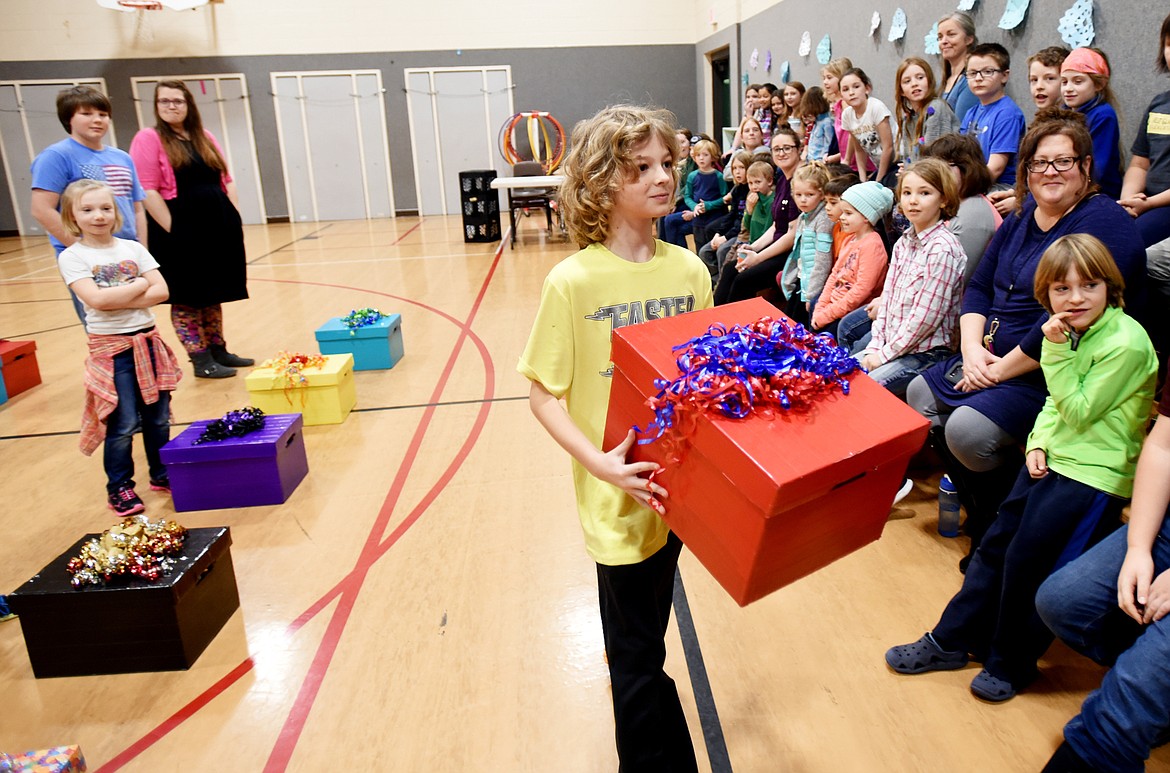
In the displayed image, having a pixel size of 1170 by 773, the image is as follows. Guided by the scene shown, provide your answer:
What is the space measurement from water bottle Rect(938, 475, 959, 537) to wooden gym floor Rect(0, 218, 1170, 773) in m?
0.04

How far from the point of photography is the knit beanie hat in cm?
349

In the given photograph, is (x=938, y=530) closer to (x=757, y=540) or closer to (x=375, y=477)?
(x=757, y=540)

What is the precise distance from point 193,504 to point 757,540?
2.70 m

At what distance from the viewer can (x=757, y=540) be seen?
1205 millimetres

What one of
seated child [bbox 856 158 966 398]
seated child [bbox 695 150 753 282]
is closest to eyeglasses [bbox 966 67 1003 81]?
seated child [bbox 856 158 966 398]

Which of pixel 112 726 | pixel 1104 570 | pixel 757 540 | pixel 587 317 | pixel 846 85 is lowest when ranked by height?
pixel 112 726

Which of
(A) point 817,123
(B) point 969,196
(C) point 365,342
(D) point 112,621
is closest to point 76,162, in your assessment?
(C) point 365,342

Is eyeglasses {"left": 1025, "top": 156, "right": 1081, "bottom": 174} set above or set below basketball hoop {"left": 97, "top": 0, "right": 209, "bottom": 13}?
below

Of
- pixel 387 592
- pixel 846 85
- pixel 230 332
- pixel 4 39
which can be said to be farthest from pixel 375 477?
pixel 4 39

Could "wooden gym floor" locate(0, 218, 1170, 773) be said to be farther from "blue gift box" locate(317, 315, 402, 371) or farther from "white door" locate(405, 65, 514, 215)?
"white door" locate(405, 65, 514, 215)

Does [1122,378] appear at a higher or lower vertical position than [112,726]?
higher

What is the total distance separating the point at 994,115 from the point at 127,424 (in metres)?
4.03

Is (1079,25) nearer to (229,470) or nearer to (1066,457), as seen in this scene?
(1066,457)

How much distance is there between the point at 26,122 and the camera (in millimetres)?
12164
